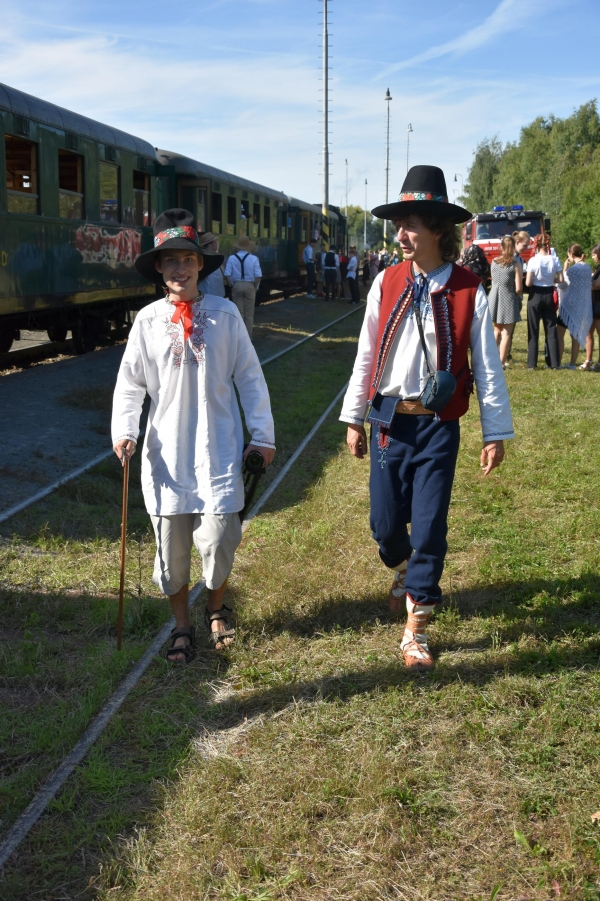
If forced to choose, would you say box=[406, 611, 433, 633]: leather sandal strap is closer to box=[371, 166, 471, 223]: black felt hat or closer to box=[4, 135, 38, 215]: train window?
box=[371, 166, 471, 223]: black felt hat

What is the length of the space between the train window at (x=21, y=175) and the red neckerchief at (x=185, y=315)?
24.2ft

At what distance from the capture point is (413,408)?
4305 mm

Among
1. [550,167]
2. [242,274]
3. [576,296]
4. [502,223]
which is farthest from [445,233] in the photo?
[550,167]

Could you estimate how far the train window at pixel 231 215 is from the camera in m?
22.1

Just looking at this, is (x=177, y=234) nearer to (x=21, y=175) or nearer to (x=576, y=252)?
(x=21, y=175)

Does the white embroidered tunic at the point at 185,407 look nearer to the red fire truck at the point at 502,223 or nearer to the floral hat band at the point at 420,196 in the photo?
the floral hat band at the point at 420,196

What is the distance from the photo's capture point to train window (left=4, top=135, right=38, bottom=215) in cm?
1099

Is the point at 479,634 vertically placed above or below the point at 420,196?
below

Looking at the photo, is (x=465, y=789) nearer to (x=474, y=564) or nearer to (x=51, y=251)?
(x=474, y=564)

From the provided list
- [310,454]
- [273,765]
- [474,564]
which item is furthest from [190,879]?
[310,454]

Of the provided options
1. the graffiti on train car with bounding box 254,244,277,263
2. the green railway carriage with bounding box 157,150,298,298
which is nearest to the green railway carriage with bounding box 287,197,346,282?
the green railway carriage with bounding box 157,150,298,298

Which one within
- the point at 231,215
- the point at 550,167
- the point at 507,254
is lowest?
the point at 507,254

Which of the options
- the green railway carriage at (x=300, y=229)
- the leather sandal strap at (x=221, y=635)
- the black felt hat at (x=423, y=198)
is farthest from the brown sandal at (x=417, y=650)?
the green railway carriage at (x=300, y=229)

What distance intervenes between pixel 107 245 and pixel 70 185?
155cm
